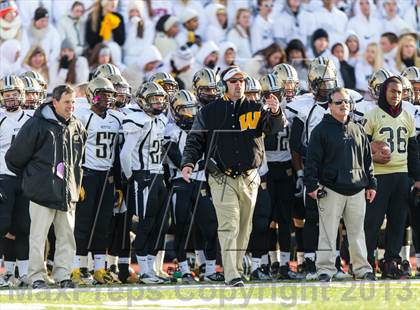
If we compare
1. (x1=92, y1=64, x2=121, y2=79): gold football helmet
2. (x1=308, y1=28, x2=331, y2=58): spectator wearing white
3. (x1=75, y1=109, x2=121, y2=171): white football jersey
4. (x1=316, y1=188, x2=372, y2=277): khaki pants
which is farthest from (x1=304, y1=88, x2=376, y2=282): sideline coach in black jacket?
(x1=308, y1=28, x2=331, y2=58): spectator wearing white

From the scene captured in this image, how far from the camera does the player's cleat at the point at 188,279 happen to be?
39.8 feet

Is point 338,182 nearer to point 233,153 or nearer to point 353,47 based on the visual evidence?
→ point 233,153

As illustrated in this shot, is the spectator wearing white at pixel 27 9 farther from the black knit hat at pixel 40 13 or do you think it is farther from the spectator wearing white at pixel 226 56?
the spectator wearing white at pixel 226 56

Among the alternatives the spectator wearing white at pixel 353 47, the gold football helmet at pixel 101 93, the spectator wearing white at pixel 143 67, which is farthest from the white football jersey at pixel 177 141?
the spectator wearing white at pixel 353 47

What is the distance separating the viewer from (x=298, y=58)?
1669 cm

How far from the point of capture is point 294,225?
12938 mm

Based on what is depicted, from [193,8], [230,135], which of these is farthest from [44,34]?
[230,135]

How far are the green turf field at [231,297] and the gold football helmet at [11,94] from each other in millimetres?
1999

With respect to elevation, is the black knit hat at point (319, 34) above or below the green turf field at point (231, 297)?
above

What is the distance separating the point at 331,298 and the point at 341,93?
2.22 metres

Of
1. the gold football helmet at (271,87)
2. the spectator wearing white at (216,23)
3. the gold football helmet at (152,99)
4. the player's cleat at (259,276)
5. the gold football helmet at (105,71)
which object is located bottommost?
the player's cleat at (259,276)

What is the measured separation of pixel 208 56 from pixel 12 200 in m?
5.58

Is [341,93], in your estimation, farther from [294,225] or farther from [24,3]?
[24,3]

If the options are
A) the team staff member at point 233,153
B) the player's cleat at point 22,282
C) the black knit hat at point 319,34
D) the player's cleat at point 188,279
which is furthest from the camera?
the black knit hat at point 319,34
